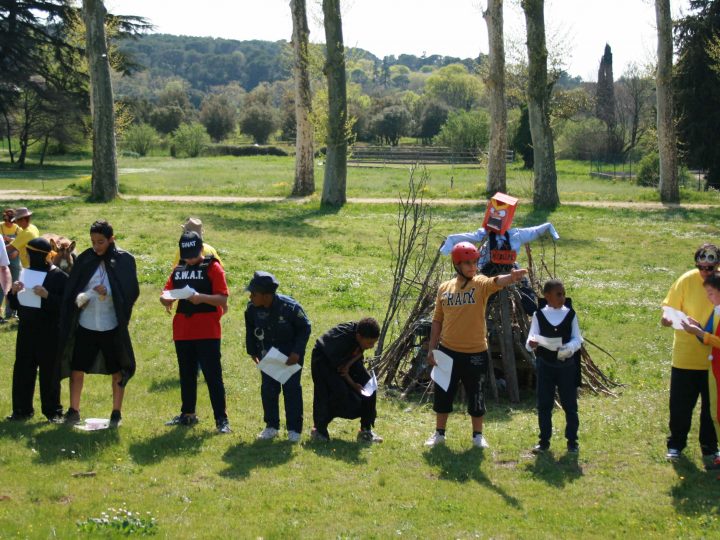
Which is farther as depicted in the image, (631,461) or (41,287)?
(41,287)

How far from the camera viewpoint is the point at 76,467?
22.7 feet

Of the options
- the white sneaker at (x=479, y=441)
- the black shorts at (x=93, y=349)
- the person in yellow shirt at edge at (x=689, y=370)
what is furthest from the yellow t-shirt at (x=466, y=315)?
the black shorts at (x=93, y=349)

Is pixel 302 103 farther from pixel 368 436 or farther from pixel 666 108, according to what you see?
pixel 368 436

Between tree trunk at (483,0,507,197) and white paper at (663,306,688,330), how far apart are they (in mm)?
25455

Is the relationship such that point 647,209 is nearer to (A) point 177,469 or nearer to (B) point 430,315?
(B) point 430,315

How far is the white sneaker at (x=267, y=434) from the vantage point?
25.8ft

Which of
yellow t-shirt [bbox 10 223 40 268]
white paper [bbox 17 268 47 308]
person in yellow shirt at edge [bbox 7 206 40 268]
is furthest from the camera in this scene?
yellow t-shirt [bbox 10 223 40 268]

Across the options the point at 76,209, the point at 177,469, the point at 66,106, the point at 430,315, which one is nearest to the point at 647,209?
the point at 76,209

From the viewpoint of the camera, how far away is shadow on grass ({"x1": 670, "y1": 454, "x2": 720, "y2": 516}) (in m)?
6.30

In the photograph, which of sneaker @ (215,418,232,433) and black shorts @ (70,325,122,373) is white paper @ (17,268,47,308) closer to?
black shorts @ (70,325,122,373)

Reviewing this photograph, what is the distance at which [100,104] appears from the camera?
27828 mm

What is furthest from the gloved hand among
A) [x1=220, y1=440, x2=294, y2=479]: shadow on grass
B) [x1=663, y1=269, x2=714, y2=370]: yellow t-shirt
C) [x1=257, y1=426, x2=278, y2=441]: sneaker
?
[x1=257, y1=426, x2=278, y2=441]: sneaker

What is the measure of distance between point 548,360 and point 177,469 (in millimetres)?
3246

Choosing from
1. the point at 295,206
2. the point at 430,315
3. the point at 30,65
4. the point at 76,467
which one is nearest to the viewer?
the point at 76,467
